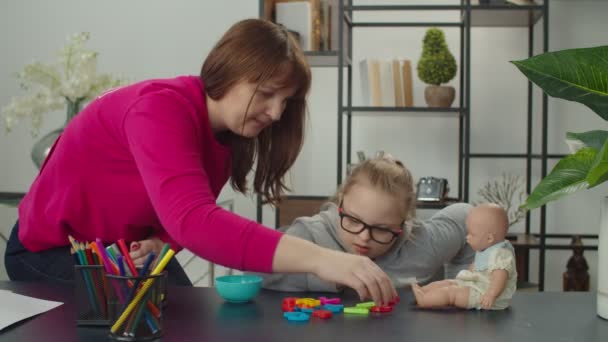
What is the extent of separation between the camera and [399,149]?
11.8 ft

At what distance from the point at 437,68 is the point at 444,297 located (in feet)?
7.30

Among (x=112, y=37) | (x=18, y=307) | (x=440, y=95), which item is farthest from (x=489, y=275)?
(x=112, y=37)

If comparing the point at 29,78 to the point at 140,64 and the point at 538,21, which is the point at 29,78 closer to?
the point at 140,64

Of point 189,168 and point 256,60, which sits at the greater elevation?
point 256,60

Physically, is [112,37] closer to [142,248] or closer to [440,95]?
[440,95]

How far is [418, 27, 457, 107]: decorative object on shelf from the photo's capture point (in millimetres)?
3285

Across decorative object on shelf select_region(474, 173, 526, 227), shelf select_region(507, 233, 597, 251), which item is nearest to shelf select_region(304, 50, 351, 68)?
decorative object on shelf select_region(474, 173, 526, 227)

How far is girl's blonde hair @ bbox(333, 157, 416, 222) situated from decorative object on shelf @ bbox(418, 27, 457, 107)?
63.9 inches

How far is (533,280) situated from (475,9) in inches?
53.2

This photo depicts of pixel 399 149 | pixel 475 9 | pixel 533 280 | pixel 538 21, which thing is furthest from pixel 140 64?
pixel 533 280

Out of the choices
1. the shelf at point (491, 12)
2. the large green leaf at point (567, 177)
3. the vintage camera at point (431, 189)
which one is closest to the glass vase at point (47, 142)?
the shelf at point (491, 12)

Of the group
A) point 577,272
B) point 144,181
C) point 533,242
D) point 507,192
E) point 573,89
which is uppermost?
point 573,89

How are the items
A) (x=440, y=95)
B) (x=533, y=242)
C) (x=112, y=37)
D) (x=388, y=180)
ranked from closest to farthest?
(x=388, y=180) < (x=533, y=242) < (x=440, y=95) < (x=112, y=37)

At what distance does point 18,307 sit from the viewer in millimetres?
1144
